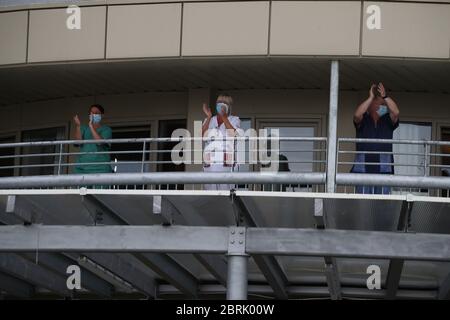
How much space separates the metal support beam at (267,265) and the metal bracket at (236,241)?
0.56ft

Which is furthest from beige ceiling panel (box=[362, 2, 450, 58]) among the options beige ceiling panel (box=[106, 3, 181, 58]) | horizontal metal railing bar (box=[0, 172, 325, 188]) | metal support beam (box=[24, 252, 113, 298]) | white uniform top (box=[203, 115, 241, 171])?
A: metal support beam (box=[24, 252, 113, 298])

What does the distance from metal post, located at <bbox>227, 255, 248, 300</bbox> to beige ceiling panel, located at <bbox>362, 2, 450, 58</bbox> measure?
356cm

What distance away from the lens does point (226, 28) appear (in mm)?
18250

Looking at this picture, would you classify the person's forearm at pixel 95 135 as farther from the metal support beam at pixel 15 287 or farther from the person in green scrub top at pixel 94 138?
the metal support beam at pixel 15 287

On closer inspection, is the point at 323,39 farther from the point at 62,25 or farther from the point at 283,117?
the point at 62,25

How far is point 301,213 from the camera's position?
16.7m

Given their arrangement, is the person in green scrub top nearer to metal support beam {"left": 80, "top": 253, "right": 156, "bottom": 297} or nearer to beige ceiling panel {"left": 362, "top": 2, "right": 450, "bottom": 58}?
metal support beam {"left": 80, "top": 253, "right": 156, "bottom": 297}

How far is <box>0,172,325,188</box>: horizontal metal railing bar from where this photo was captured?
16438 millimetres

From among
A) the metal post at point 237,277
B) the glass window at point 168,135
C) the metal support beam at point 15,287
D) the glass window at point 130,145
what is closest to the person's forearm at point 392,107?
the metal post at point 237,277

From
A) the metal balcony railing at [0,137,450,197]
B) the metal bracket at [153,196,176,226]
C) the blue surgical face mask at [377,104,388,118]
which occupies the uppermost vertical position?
the blue surgical face mask at [377,104,388,118]

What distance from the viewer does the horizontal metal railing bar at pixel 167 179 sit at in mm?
16438

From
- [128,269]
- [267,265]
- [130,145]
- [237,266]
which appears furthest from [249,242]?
[130,145]

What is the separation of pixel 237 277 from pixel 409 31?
4407mm
